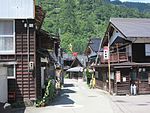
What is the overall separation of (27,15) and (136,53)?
1611 cm

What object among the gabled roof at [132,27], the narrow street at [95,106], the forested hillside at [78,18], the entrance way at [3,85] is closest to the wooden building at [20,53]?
the entrance way at [3,85]

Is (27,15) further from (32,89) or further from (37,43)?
(32,89)

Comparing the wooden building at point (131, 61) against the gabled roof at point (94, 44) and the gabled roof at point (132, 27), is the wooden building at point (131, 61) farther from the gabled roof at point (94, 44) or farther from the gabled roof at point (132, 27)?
the gabled roof at point (94, 44)

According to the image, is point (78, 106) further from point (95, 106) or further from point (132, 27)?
point (132, 27)

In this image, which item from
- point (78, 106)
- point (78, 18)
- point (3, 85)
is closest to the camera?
point (3, 85)

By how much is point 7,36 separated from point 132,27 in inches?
746

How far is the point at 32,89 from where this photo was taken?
2145 cm

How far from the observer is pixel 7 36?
2159 centimetres

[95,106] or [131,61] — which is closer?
[95,106]

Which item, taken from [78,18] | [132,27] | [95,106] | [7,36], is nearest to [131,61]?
[132,27]

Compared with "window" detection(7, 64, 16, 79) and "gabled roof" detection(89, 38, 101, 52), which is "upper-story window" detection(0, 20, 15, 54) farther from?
"gabled roof" detection(89, 38, 101, 52)

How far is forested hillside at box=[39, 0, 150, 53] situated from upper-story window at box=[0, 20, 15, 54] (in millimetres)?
94117

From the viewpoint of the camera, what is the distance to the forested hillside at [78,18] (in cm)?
12081

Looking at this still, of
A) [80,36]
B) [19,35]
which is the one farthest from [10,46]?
[80,36]
